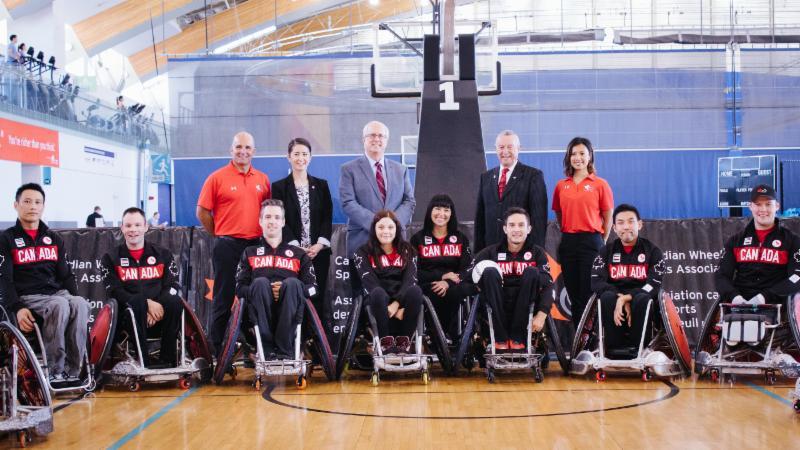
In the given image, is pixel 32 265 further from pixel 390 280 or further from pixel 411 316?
pixel 411 316

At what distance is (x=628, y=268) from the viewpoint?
5477 mm

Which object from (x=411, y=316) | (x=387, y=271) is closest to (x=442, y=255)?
(x=387, y=271)

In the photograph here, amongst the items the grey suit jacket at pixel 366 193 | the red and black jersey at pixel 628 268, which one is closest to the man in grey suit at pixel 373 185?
the grey suit jacket at pixel 366 193

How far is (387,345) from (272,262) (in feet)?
2.98

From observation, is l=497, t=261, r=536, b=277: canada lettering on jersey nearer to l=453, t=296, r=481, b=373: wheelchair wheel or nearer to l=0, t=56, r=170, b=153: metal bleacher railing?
l=453, t=296, r=481, b=373: wheelchair wheel

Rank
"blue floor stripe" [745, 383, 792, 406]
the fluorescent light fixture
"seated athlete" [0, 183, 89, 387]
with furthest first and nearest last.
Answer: the fluorescent light fixture → "seated athlete" [0, 183, 89, 387] → "blue floor stripe" [745, 383, 792, 406]

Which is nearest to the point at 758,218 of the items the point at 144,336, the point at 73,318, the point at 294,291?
the point at 294,291

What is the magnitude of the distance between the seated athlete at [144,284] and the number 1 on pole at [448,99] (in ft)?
10.4

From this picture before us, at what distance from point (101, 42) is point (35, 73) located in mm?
6043

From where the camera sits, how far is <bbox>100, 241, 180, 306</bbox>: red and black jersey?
534 centimetres

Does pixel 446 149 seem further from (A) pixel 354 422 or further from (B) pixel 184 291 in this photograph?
(A) pixel 354 422

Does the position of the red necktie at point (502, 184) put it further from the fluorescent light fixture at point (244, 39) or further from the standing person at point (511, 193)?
the fluorescent light fixture at point (244, 39)

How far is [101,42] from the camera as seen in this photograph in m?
20.2

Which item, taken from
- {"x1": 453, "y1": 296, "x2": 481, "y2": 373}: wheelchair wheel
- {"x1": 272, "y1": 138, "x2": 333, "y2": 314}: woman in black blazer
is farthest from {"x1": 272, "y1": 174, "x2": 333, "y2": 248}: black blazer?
{"x1": 453, "y1": 296, "x2": 481, "y2": 373}: wheelchair wheel
